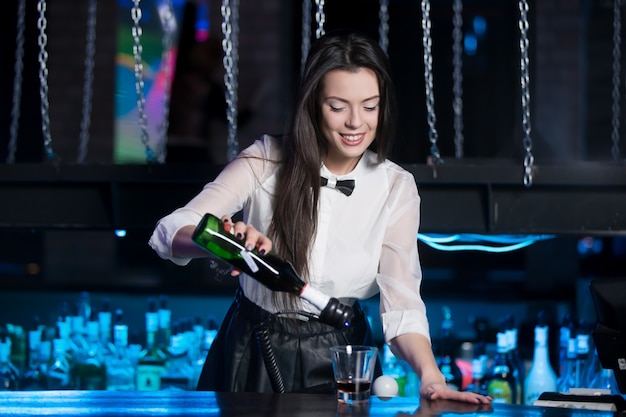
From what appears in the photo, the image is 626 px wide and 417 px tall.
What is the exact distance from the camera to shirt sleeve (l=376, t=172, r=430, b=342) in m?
1.82

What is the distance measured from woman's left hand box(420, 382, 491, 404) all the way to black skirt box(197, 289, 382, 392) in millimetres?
400

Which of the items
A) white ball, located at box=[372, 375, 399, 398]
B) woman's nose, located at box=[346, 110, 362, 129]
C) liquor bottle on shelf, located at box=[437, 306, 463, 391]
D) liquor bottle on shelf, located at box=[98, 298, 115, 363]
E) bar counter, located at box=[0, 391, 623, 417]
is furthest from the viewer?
liquor bottle on shelf, located at box=[98, 298, 115, 363]

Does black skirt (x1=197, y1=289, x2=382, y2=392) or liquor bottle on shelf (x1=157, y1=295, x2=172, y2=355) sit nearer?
black skirt (x1=197, y1=289, x2=382, y2=392)

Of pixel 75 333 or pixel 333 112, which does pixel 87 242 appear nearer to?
pixel 75 333

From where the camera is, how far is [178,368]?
291cm

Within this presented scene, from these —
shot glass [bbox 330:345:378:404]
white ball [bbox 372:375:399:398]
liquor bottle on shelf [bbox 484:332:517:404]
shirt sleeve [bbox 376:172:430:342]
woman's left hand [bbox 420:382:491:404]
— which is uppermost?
shirt sleeve [bbox 376:172:430:342]

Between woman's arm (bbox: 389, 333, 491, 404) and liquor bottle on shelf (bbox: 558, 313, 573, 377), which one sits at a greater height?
woman's arm (bbox: 389, 333, 491, 404)

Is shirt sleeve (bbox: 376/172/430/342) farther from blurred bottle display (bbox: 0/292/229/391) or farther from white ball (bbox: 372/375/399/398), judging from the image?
blurred bottle display (bbox: 0/292/229/391)

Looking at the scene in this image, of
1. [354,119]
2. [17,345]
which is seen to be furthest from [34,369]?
[354,119]

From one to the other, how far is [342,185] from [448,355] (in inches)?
44.6

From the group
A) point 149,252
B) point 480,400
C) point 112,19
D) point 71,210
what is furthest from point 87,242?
point 480,400

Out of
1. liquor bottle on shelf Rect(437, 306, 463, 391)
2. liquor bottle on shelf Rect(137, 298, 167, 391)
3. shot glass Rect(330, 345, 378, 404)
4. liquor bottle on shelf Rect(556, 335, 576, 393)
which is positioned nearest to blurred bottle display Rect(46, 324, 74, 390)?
liquor bottle on shelf Rect(137, 298, 167, 391)

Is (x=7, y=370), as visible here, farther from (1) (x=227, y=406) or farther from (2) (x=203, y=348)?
(1) (x=227, y=406)

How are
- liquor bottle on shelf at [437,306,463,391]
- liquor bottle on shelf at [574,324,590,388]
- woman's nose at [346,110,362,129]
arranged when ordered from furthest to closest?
liquor bottle on shelf at [437,306,463,391]
liquor bottle on shelf at [574,324,590,388]
woman's nose at [346,110,362,129]
